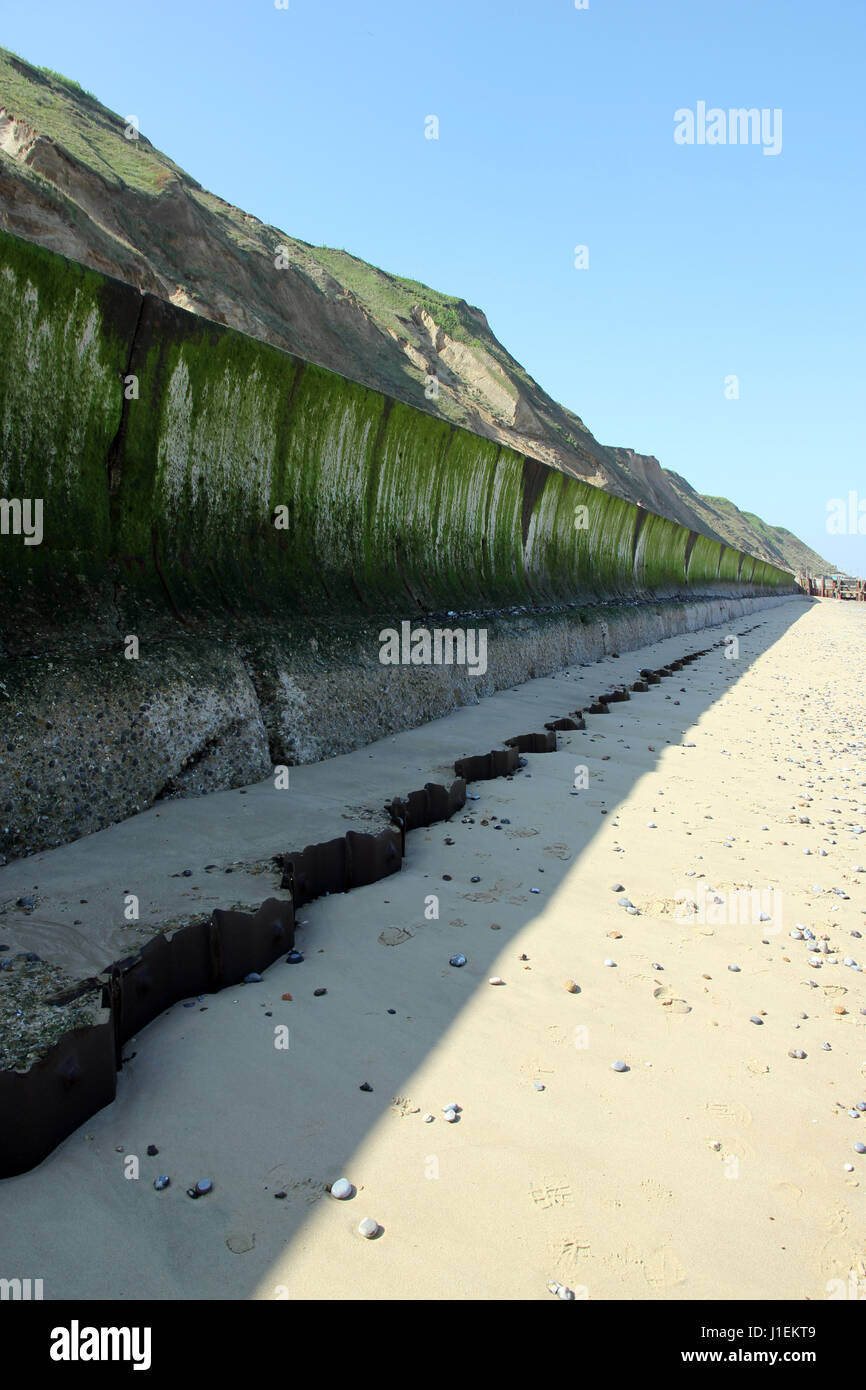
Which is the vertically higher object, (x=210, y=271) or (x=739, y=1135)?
(x=210, y=271)

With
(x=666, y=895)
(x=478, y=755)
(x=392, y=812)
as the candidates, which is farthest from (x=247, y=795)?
(x=666, y=895)

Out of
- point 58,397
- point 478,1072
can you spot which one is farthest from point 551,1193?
point 58,397

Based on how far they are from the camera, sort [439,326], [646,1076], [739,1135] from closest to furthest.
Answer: [739,1135] → [646,1076] → [439,326]

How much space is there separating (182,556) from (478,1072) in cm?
281

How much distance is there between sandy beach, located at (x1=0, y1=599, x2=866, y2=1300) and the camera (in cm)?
158

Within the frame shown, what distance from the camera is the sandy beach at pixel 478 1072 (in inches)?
62.2

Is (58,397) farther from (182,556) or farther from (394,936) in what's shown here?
(394,936)

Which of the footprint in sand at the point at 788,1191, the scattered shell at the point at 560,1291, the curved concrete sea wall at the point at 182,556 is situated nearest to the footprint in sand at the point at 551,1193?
the scattered shell at the point at 560,1291

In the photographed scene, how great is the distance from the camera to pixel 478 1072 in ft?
6.93

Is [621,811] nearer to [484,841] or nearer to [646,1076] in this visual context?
[484,841]

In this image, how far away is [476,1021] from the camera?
2.33 metres

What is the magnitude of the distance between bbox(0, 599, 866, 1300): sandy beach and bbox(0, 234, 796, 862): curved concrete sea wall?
12.8 inches

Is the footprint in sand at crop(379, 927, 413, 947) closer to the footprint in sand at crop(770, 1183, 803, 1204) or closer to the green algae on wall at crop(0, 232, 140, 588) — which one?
the footprint in sand at crop(770, 1183, 803, 1204)
